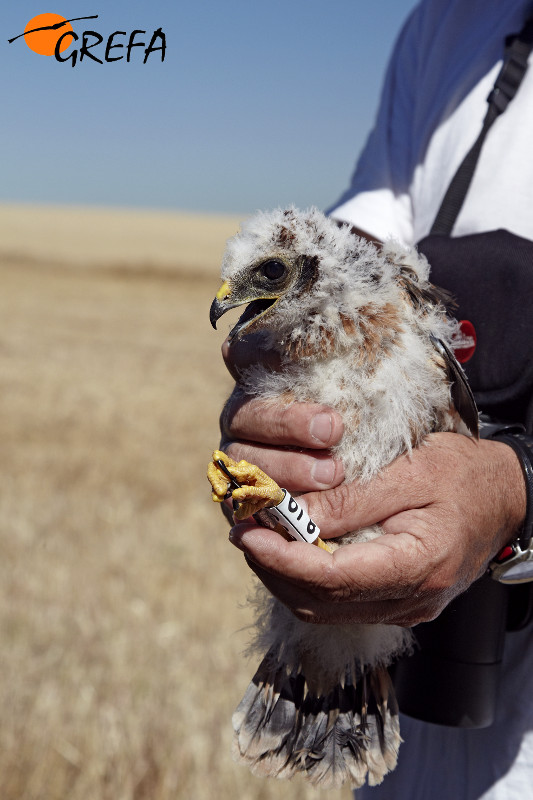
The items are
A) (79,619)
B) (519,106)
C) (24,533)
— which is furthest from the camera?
(24,533)

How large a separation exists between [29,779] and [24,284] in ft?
84.7

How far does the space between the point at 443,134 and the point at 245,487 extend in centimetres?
153

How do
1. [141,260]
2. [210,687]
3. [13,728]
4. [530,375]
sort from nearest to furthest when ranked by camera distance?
[530,375] → [13,728] → [210,687] → [141,260]

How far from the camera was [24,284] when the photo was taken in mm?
27531

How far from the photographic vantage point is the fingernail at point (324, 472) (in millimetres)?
1761

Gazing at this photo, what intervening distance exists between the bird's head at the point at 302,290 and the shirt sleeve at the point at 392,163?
911 mm

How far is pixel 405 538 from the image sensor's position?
5.30 feet

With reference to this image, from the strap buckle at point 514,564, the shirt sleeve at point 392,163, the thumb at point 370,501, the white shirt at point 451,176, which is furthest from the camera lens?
the shirt sleeve at point 392,163

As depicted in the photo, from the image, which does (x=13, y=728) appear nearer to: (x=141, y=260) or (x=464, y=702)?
(x=464, y=702)

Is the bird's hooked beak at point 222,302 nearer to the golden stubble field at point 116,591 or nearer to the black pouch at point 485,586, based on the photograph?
the golden stubble field at point 116,591

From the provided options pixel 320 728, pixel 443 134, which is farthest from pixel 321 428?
pixel 443 134

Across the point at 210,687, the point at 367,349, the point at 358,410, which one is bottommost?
the point at 210,687

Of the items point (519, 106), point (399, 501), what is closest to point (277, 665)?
point (399, 501)

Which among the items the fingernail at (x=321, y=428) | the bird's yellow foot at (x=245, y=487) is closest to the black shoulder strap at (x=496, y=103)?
the fingernail at (x=321, y=428)
